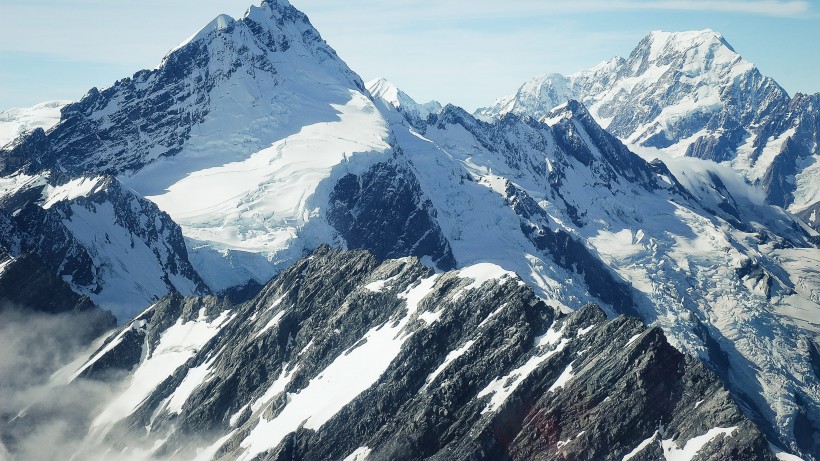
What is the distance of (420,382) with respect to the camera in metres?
148

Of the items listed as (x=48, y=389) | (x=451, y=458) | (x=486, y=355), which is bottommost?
(x=451, y=458)

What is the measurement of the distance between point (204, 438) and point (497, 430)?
58.9 meters

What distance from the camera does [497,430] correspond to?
13450 centimetres

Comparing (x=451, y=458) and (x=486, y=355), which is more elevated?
(x=486, y=355)

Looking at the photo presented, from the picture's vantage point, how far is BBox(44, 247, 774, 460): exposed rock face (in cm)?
12744

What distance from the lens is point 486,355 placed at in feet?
473

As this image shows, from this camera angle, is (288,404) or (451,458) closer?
(451,458)

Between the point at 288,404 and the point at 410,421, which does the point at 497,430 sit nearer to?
the point at 410,421

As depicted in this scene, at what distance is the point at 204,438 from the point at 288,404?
1746 centimetres

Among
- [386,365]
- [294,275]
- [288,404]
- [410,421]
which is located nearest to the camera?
[410,421]

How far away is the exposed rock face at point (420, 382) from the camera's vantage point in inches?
5017

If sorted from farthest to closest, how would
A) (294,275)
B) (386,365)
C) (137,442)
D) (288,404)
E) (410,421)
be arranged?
(294,275), (137,442), (288,404), (386,365), (410,421)

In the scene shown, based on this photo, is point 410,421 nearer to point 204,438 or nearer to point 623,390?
point 623,390

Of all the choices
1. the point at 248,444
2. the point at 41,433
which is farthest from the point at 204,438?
the point at 41,433
